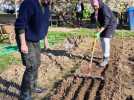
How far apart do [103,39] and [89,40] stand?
159 inches

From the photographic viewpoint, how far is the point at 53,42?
47.4ft

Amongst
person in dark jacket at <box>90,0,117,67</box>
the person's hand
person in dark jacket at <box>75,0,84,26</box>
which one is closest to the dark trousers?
the person's hand

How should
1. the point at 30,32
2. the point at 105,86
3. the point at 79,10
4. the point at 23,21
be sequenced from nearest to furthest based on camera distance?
the point at 23,21 → the point at 30,32 → the point at 105,86 → the point at 79,10

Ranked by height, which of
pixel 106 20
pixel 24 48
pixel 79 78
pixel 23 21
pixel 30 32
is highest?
pixel 23 21

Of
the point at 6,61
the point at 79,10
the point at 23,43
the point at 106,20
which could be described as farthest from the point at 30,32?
the point at 79,10

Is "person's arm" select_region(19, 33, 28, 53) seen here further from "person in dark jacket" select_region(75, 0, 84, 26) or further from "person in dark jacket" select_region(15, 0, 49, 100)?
"person in dark jacket" select_region(75, 0, 84, 26)

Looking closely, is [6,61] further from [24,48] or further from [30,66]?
[24,48]

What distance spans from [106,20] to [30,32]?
11.3 feet

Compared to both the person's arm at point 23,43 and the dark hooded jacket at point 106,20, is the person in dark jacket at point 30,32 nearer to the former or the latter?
the person's arm at point 23,43

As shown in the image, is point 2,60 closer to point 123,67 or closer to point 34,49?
point 123,67

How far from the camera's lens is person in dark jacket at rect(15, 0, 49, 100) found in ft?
22.2

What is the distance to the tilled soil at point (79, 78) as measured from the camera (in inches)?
317

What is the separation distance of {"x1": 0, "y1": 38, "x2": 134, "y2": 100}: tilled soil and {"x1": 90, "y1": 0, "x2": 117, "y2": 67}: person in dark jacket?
1.53 feet

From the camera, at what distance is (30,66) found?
7188mm
